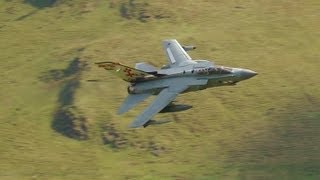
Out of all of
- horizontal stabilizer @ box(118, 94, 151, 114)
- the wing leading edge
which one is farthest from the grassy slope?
the wing leading edge

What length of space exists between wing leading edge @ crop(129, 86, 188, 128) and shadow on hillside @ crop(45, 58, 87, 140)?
225ft

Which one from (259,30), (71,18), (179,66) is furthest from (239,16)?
(179,66)

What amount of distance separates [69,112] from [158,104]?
73662 mm

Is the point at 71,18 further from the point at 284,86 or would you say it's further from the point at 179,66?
the point at 179,66

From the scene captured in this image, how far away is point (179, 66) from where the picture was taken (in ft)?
319

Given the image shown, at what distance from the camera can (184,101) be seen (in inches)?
6353

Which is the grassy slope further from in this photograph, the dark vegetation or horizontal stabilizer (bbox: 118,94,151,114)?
horizontal stabilizer (bbox: 118,94,151,114)

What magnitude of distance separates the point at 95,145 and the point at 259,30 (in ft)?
170

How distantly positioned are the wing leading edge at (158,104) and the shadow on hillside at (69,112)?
68.7 metres

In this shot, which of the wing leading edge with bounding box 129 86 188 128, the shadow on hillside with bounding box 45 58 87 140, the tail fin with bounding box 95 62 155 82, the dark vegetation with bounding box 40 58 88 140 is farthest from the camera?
the dark vegetation with bounding box 40 58 88 140

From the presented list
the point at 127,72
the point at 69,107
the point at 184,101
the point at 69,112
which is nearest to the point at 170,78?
the point at 127,72

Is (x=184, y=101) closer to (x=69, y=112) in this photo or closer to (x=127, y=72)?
(x=69, y=112)

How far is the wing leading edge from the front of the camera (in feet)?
287

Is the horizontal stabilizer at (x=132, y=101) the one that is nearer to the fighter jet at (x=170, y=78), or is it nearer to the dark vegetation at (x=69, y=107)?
the fighter jet at (x=170, y=78)
